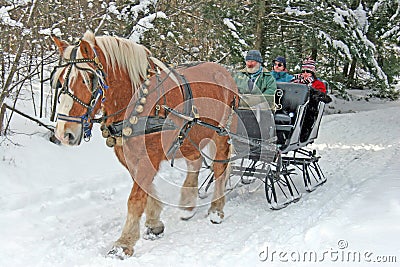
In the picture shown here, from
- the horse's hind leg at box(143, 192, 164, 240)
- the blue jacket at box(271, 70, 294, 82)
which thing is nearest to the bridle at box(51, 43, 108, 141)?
the horse's hind leg at box(143, 192, 164, 240)

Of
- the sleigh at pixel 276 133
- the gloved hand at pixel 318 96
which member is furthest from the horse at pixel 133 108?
the gloved hand at pixel 318 96

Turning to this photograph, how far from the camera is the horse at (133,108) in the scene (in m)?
3.47

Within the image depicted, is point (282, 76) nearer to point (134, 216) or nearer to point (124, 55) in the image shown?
point (124, 55)

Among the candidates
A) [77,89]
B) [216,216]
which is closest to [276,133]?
[216,216]

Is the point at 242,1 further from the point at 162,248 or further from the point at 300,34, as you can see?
the point at 162,248

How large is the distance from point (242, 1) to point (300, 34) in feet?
6.67

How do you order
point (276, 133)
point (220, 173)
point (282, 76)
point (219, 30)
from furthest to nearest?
point (219, 30) < point (282, 76) < point (276, 133) < point (220, 173)

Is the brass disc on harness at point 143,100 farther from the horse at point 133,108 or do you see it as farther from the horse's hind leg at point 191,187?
the horse's hind leg at point 191,187

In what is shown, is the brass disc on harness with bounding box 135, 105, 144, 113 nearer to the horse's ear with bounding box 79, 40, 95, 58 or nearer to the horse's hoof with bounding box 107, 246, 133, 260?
the horse's ear with bounding box 79, 40, 95, 58

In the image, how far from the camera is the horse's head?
3424 mm

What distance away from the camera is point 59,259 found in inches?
149

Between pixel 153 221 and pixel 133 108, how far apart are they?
4.29 feet

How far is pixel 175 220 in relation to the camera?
5059 mm

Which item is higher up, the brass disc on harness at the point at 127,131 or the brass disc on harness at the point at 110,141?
the brass disc on harness at the point at 127,131
